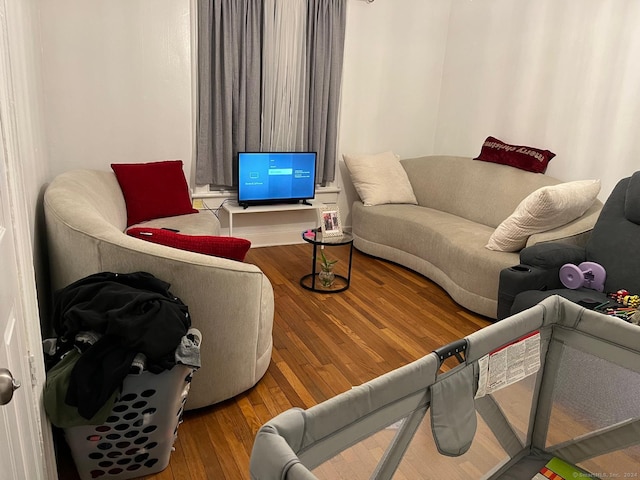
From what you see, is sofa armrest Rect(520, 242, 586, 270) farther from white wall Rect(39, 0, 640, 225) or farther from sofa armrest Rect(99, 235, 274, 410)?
sofa armrest Rect(99, 235, 274, 410)

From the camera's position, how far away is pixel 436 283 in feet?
13.3

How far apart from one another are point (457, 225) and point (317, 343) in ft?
5.58

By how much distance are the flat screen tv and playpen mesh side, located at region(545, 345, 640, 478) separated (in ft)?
10.8

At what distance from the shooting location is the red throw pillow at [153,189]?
3766 mm

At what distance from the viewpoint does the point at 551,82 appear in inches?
163

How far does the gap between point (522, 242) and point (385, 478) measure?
255cm

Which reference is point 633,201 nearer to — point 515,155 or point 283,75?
point 515,155

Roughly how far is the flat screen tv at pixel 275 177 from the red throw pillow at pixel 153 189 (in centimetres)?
54

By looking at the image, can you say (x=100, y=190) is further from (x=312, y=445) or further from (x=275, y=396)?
(x=312, y=445)

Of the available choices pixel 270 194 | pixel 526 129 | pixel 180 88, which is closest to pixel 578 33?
pixel 526 129

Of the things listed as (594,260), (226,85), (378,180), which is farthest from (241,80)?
(594,260)

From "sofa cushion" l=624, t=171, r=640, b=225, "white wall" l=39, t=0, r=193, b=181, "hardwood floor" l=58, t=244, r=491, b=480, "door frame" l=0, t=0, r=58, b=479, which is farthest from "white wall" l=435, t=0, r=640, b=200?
"door frame" l=0, t=0, r=58, b=479

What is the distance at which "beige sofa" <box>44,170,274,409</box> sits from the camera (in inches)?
82.2

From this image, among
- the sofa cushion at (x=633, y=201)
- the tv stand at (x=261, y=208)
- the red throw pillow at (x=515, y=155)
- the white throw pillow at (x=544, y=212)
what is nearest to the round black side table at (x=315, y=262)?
the tv stand at (x=261, y=208)
